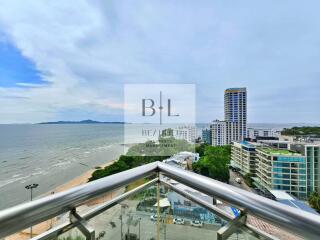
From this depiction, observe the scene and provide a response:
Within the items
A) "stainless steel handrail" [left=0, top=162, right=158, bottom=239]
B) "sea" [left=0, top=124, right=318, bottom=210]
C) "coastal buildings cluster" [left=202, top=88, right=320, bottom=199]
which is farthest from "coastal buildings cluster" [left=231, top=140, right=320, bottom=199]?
"stainless steel handrail" [left=0, top=162, right=158, bottom=239]

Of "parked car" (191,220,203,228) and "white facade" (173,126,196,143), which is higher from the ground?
"parked car" (191,220,203,228)

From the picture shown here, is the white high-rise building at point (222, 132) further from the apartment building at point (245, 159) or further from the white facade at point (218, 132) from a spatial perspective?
the apartment building at point (245, 159)

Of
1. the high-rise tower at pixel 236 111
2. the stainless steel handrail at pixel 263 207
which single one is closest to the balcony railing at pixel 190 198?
the stainless steel handrail at pixel 263 207

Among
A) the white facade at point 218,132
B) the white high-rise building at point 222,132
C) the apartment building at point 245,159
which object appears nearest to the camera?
the apartment building at point 245,159

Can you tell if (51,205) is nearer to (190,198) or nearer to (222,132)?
(190,198)

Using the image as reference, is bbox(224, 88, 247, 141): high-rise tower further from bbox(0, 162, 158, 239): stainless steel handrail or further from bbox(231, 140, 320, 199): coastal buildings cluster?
bbox(0, 162, 158, 239): stainless steel handrail

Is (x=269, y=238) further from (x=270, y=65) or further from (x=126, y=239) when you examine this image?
(x=270, y=65)

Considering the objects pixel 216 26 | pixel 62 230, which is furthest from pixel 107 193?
pixel 216 26
